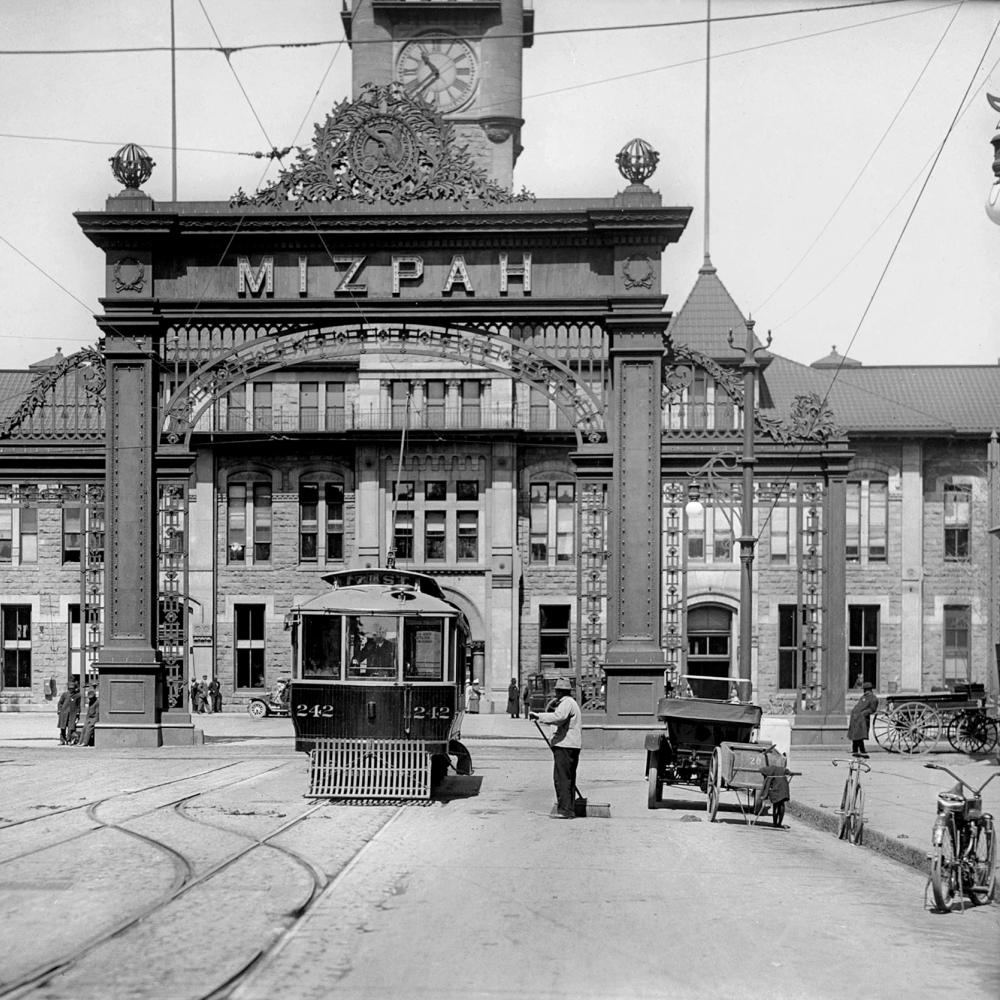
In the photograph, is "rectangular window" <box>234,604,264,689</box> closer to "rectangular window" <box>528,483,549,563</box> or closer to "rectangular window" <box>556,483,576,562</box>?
"rectangular window" <box>528,483,549,563</box>

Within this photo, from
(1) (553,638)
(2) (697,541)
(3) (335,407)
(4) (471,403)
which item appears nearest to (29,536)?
(3) (335,407)

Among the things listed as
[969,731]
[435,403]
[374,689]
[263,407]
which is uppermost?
[435,403]

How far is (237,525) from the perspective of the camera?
5262 cm

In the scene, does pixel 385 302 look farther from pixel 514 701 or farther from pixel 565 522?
pixel 565 522

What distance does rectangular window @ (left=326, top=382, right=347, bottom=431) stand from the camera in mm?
52219

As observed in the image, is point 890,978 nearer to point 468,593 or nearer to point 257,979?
point 257,979

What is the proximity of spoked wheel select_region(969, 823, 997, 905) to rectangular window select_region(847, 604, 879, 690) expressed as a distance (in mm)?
38152

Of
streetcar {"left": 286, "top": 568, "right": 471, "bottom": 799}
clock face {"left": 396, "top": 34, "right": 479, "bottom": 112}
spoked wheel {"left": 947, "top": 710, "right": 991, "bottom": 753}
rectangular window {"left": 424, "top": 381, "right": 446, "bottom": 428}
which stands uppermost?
clock face {"left": 396, "top": 34, "right": 479, "bottom": 112}

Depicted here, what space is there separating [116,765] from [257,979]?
14704mm

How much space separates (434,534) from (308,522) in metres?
4.36

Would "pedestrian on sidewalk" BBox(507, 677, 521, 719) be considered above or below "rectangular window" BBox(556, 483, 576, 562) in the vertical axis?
below

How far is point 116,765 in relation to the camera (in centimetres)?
2191

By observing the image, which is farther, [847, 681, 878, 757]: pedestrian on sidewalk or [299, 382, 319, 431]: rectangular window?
[299, 382, 319, 431]: rectangular window

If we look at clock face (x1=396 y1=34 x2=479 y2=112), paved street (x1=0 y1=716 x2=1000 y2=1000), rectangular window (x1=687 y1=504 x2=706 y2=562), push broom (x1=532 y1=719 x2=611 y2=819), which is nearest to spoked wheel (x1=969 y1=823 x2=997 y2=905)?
paved street (x1=0 y1=716 x2=1000 y2=1000)
